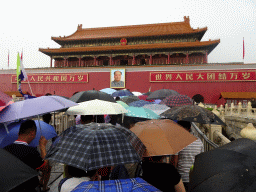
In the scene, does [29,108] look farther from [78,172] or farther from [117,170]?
[117,170]

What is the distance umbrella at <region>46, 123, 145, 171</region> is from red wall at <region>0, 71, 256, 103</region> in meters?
16.8

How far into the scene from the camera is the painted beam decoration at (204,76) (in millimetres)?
16891

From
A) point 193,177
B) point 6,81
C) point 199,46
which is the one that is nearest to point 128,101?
point 193,177

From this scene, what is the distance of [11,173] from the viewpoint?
3.62ft

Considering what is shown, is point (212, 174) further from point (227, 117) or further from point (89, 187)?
point (227, 117)

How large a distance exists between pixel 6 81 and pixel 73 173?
2328cm

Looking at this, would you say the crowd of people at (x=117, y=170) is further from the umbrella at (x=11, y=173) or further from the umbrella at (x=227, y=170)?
the umbrella at (x=227, y=170)

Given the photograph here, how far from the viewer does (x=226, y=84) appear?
56.6ft

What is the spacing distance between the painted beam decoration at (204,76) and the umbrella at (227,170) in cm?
1718

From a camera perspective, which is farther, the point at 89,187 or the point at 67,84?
the point at 67,84

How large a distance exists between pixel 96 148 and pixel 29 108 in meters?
1.63

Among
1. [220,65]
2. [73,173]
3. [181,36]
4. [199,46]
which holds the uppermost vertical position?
[181,36]

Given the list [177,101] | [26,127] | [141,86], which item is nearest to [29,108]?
[26,127]

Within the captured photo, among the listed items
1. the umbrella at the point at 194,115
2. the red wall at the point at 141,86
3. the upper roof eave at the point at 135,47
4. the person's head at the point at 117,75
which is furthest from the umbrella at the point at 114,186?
the upper roof eave at the point at 135,47
